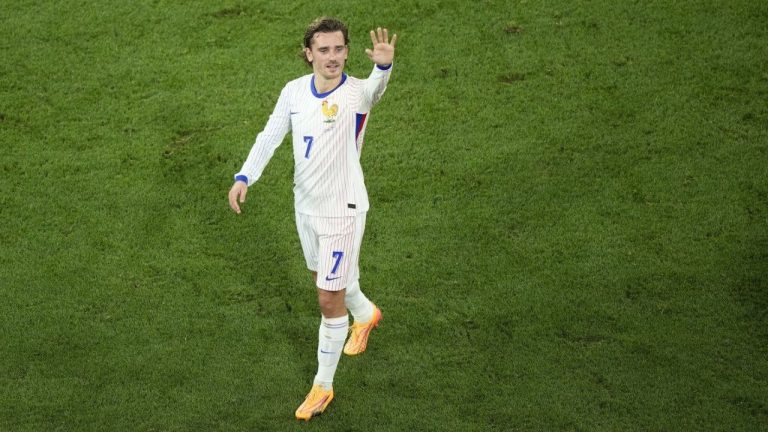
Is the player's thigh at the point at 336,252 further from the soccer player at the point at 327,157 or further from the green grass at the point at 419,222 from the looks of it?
the green grass at the point at 419,222

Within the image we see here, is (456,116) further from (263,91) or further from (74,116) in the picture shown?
(74,116)

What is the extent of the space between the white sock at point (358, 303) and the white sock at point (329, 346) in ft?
0.76

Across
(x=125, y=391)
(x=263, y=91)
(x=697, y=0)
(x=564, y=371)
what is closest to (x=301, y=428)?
(x=125, y=391)

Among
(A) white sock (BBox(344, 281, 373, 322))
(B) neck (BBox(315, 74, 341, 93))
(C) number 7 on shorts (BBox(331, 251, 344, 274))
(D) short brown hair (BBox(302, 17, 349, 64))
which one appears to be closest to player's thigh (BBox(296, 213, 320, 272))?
(C) number 7 on shorts (BBox(331, 251, 344, 274))

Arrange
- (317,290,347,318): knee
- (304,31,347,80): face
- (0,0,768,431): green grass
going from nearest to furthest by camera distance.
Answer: (304,31,347,80): face, (317,290,347,318): knee, (0,0,768,431): green grass

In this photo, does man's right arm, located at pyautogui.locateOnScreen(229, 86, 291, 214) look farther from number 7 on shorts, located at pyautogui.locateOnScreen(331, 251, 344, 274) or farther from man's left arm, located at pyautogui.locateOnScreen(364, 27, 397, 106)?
number 7 on shorts, located at pyautogui.locateOnScreen(331, 251, 344, 274)

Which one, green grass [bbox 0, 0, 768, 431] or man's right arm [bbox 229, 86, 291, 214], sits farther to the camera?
green grass [bbox 0, 0, 768, 431]

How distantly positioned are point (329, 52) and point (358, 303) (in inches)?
57.5

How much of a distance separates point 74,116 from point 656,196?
13.8 feet

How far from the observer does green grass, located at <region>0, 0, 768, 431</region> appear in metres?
5.73

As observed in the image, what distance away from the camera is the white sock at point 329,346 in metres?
5.48

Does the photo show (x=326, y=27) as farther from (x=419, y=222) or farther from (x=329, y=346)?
(x=419, y=222)

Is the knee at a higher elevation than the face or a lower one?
lower

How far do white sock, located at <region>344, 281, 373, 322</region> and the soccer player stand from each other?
8.2 inches
